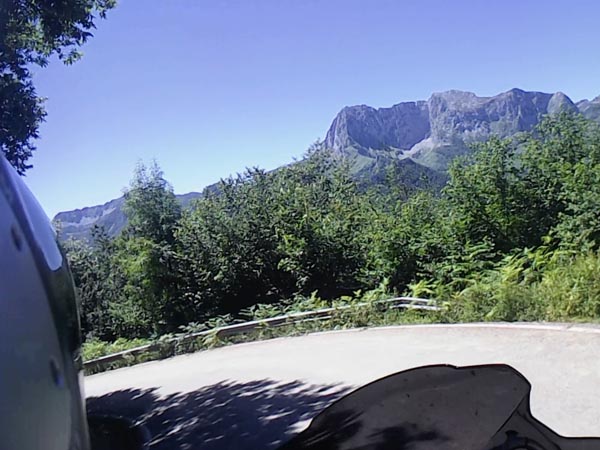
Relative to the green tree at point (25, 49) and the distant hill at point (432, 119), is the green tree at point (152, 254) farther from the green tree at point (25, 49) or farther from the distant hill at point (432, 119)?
the distant hill at point (432, 119)

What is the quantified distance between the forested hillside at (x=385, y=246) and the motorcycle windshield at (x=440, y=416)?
5860 mm

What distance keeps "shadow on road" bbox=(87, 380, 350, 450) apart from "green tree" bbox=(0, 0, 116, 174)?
3410 millimetres

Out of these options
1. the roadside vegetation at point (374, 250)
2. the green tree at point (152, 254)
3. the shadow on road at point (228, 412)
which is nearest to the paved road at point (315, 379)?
the shadow on road at point (228, 412)

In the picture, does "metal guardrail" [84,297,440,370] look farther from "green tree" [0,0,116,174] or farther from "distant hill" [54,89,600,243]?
"distant hill" [54,89,600,243]

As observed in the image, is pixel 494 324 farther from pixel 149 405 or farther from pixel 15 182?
pixel 15 182

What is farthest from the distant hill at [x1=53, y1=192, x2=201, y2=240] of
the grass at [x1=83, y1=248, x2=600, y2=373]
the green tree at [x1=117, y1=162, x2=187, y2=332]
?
the grass at [x1=83, y1=248, x2=600, y2=373]

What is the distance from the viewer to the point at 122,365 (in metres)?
11.4

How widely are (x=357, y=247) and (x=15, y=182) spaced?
49.1ft

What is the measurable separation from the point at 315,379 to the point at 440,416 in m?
5.04

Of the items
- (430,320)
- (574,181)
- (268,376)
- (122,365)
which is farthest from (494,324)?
(122,365)

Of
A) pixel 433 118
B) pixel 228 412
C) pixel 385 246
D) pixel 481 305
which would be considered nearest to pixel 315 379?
pixel 228 412

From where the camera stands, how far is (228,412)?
5.81 meters

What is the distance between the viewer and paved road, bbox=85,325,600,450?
182 inches

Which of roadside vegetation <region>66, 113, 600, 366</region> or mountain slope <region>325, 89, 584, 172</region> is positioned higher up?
mountain slope <region>325, 89, 584, 172</region>
